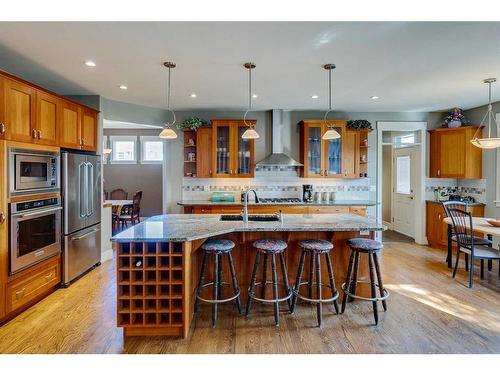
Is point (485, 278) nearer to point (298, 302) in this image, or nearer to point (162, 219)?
point (298, 302)

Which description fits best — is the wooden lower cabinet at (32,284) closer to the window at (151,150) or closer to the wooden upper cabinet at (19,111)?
the wooden upper cabinet at (19,111)

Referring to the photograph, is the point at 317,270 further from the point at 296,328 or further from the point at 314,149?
the point at 314,149

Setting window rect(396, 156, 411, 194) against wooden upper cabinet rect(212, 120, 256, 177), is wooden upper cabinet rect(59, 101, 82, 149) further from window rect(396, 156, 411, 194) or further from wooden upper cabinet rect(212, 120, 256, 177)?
window rect(396, 156, 411, 194)

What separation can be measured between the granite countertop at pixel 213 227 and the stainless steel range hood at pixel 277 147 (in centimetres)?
213

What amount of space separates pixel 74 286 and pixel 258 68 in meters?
3.33

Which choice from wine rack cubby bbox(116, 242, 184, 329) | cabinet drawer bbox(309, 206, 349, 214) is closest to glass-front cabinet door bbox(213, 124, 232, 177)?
cabinet drawer bbox(309, 206, 349, 214)

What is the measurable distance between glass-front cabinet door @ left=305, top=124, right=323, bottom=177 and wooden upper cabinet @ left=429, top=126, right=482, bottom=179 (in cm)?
218

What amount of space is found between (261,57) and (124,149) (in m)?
6.70

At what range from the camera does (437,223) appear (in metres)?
5.47

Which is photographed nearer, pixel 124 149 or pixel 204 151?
pixel 204 151

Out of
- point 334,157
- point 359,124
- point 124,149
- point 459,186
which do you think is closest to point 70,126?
point 334,157

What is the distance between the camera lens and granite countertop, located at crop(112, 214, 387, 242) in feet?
8.05

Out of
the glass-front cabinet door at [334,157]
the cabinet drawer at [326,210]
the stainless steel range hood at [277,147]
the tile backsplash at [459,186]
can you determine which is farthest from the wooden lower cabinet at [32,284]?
the tile backsplash at [459,186]
